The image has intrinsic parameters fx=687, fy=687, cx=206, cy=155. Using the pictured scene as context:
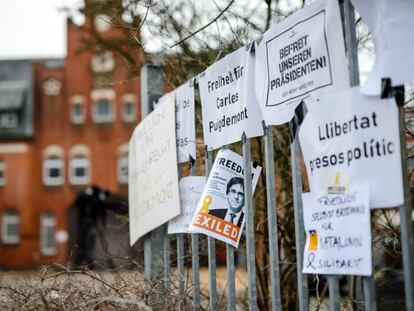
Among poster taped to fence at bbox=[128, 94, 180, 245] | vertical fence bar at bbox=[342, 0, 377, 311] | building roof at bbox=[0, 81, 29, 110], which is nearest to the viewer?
vertical fence bar at bbox=[342, 0, 377, 311]

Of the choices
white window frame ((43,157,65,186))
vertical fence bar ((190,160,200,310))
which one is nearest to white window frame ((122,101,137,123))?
white window frame ((43,157,65,186))

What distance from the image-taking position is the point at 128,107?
33781 millimetres

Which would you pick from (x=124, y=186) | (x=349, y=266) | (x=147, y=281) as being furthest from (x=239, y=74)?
(x=124, y=186)

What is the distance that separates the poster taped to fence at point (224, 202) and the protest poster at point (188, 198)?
1.65 feet

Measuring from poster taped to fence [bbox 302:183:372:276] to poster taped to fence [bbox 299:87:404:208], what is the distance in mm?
48

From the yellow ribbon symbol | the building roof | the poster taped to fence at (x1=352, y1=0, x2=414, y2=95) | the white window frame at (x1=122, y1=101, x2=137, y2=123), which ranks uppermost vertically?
the building roof

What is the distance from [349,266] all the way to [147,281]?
1.28 metres

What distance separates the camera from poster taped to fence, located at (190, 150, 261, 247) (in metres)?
3.34

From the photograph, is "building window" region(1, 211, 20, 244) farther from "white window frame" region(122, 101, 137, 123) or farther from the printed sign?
the printed sign

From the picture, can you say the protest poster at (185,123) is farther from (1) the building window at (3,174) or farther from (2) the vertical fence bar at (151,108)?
(1) the building window at (3,174)

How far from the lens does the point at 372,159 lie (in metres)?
2.26

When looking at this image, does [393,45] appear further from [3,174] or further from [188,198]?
[3,174]

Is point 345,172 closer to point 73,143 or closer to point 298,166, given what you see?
point 298,166

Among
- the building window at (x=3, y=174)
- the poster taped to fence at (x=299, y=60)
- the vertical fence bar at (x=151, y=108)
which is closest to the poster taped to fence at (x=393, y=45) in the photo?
the poster taped to fence at (x=299, y=60)
